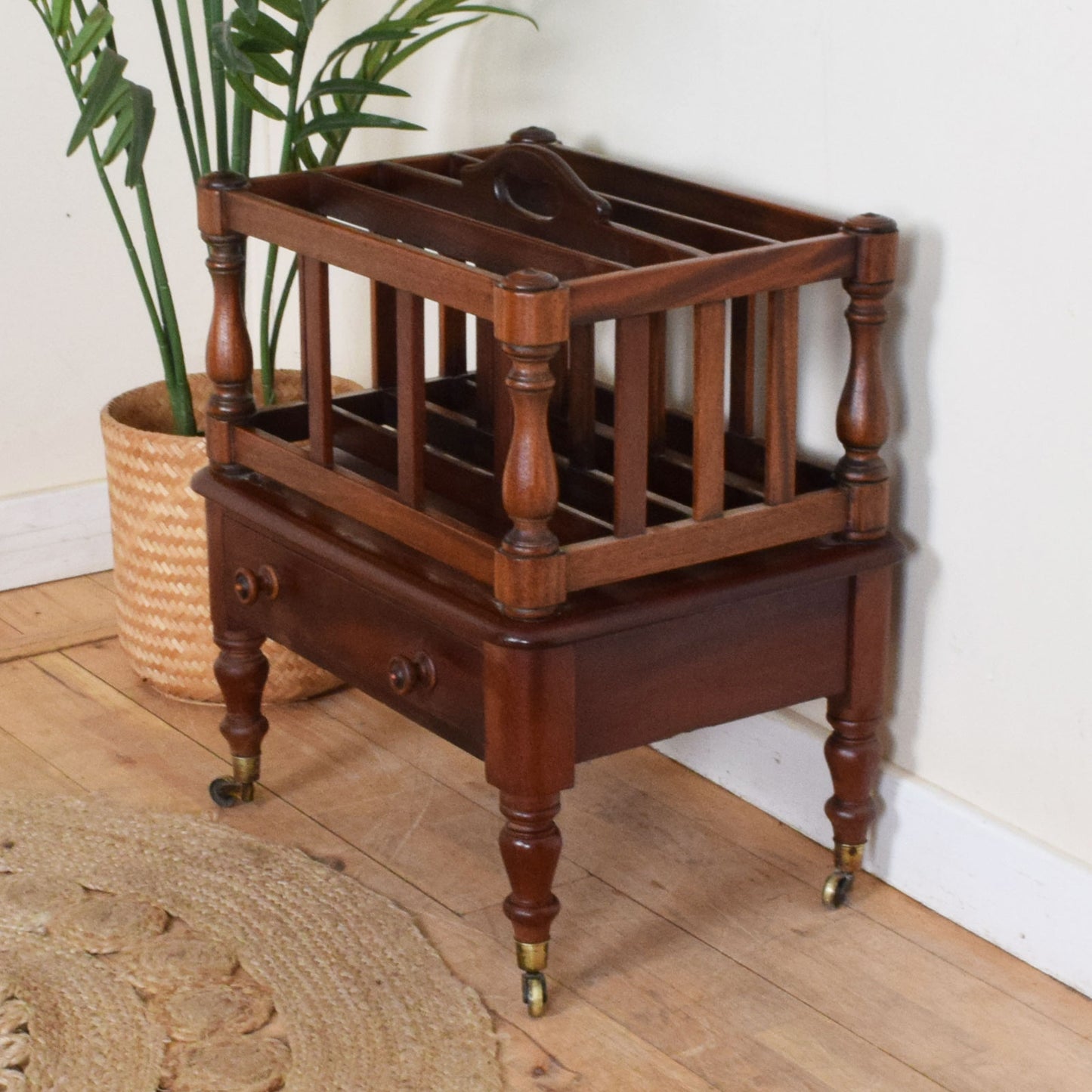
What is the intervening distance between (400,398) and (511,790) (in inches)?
15.7

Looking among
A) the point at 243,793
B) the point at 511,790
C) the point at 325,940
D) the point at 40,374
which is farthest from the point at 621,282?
the point at 40,374

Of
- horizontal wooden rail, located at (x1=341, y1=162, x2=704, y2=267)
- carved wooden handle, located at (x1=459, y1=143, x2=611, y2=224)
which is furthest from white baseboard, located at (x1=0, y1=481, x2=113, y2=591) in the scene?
carved wooden handle, located at (x1=459, y1=143, x2=611, y2=224)

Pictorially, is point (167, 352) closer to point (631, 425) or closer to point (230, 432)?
point (230, 432)

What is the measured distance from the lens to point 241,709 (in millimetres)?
2137

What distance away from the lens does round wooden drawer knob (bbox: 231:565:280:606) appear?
196 centimetres

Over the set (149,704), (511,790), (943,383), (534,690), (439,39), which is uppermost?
(439,39)

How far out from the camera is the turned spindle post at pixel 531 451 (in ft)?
4.95

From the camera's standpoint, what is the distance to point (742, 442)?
1919mm

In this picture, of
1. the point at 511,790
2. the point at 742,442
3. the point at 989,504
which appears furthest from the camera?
the point at 742,442

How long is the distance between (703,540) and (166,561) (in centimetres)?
94

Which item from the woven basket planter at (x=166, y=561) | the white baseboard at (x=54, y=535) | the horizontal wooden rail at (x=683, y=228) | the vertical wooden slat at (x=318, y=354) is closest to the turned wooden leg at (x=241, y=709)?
the woven basket planter at (x=166, y=561)

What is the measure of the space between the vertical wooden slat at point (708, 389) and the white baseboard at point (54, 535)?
1422 millimetres

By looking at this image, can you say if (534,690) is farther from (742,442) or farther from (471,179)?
(471,179)

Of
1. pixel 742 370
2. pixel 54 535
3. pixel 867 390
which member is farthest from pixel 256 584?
pixel 54 535
